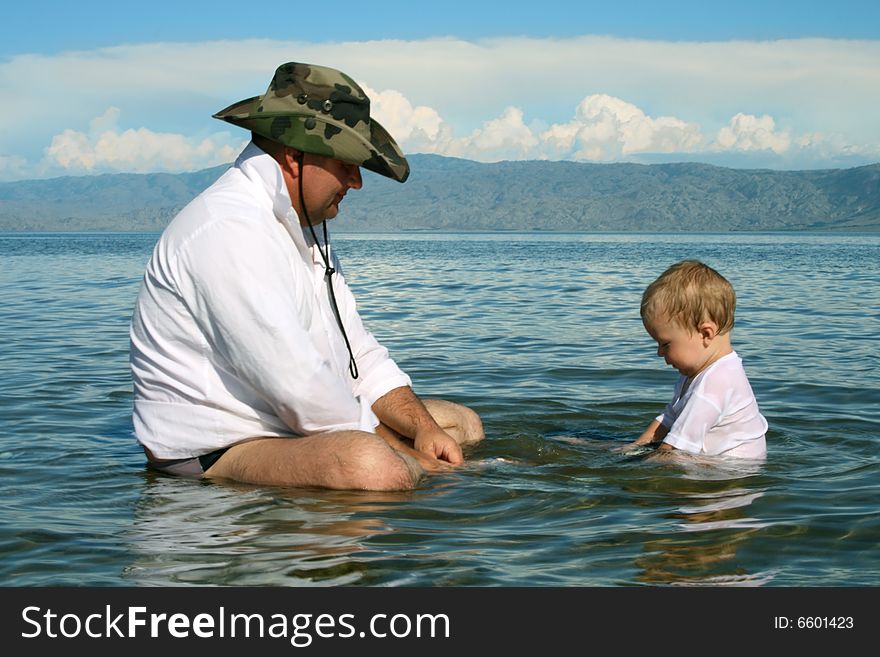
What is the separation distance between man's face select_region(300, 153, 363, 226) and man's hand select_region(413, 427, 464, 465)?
1.29 meters

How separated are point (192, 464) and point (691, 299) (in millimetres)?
2665

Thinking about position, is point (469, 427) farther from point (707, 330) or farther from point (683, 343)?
point (707, 330)

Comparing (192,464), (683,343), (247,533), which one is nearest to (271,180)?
(192,464)

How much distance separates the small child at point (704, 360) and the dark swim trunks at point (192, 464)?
232cm

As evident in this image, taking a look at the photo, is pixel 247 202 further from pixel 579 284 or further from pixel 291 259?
pixel 579 284

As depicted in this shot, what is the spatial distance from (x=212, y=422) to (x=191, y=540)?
82 cm

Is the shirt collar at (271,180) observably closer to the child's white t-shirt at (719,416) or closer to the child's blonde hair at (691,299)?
the child's blonde hair at (691,299)

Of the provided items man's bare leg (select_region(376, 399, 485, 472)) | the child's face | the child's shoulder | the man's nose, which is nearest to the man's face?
the man's nose

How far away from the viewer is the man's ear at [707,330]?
19.0 feet

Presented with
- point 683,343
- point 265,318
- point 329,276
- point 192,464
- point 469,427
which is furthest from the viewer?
point 469,427

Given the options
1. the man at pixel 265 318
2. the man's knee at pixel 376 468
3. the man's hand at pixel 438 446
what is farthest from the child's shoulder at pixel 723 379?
the man's knee at pixel 376 468

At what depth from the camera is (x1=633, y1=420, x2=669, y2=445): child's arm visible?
6.29m

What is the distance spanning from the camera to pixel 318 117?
504 cm
